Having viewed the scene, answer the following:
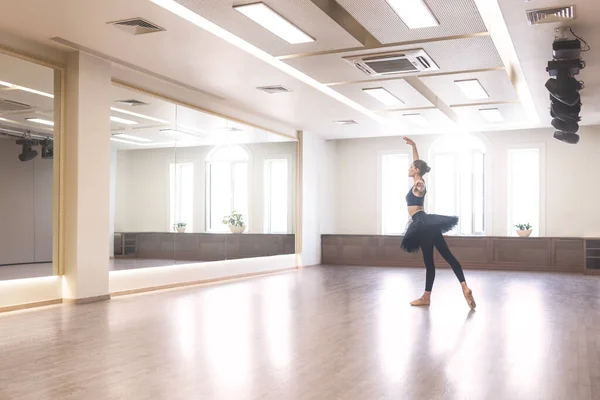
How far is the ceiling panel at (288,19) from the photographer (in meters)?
5.60

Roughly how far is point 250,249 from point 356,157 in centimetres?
460

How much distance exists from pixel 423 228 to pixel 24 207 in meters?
4.22

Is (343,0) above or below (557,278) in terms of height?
above

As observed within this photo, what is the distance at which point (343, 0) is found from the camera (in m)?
5.55

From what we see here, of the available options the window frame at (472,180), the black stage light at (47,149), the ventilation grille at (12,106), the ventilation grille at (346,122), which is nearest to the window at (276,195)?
the ventilation grille at (346,122)

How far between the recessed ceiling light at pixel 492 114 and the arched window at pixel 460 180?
1.71 metres

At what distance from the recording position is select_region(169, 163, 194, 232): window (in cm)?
879

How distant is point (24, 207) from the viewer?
677 cm

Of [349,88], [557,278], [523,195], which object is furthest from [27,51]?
[523,195]

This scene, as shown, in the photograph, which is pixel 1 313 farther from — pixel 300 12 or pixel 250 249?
pixel 250 249

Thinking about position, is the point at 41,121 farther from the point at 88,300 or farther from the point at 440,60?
the point at 440,60

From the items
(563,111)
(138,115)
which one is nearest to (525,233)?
(563,111)

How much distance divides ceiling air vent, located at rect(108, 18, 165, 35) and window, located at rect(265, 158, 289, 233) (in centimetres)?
540

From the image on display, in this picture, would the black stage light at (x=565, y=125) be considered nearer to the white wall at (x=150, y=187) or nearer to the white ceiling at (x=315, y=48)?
the white ceiling at (x=315, y=48)
